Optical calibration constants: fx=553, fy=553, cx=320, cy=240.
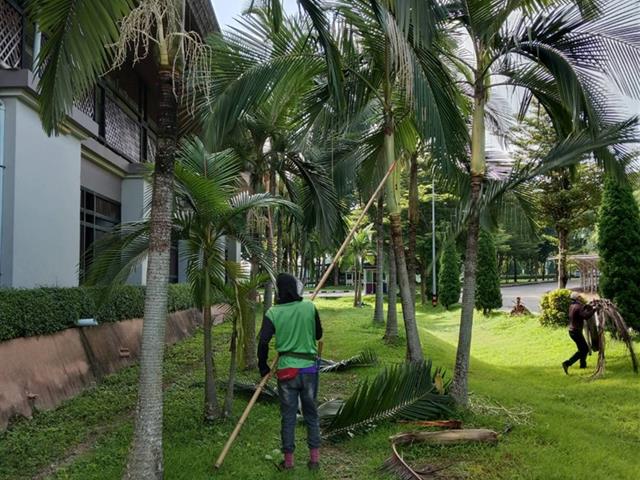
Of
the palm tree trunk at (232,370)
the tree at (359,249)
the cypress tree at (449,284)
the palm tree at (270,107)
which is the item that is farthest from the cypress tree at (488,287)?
the palm tree trunk at (232,370)

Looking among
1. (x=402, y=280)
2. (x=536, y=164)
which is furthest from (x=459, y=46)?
(x=402, y=280)

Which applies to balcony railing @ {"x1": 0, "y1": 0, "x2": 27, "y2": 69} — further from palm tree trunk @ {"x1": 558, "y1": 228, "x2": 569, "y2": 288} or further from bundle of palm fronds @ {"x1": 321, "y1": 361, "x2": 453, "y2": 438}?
palm tree trunk @ {"x1": 558, "y1": 228, "x2": 569, "y2": 288}

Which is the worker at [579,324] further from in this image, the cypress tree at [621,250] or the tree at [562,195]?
the tree at [562,195]

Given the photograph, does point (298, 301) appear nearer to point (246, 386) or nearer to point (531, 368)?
point (246, 386)

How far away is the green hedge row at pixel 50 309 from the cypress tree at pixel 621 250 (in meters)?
9.80

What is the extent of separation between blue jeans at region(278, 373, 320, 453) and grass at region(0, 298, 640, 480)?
292 mm

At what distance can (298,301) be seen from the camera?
5.02 metres

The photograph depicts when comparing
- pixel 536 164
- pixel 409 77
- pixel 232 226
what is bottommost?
pixel 232 226

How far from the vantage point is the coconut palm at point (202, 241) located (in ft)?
19.4

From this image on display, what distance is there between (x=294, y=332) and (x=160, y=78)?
2.42 m

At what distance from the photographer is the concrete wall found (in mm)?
5965

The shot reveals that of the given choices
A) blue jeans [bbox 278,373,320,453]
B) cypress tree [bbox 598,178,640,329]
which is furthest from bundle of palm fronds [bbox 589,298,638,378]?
blue jeans [bbox 278,373,320,453]

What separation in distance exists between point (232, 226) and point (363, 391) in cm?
230

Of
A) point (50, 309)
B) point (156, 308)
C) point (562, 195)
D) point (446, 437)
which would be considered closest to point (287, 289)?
point (156, 308)
